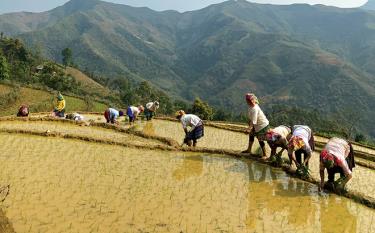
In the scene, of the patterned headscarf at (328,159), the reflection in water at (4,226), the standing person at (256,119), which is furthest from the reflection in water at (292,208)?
the reflection in water at (4,226)

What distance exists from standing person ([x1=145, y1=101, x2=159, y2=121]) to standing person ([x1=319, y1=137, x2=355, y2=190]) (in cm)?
1305

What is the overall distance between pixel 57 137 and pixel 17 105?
22824 mm

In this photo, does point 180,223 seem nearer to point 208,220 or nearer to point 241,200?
point 208,220

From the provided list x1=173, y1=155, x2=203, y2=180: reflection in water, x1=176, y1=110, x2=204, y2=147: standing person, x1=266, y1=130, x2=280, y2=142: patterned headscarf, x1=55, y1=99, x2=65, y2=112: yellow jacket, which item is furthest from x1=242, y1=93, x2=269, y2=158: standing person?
x1=55, y1=99, x2=65, y2=112: yellow jacket

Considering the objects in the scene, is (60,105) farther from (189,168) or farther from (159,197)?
(159,197)

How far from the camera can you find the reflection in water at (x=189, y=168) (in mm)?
10380

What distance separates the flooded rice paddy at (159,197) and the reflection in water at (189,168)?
0.08 feet

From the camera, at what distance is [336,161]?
890 cm

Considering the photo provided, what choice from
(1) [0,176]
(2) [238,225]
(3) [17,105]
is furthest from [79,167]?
(3) [17,105]

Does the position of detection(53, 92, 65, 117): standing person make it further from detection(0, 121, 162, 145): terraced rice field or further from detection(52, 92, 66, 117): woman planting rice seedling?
detection(0, 121, 162, 145): terraced rice field

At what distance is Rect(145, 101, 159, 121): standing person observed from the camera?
21500 mm

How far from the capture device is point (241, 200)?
8656 millimetres

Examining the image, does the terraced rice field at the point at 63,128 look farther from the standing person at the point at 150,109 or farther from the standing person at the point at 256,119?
the standing person at the point at 256,119

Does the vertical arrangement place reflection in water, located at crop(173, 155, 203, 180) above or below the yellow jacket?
above
